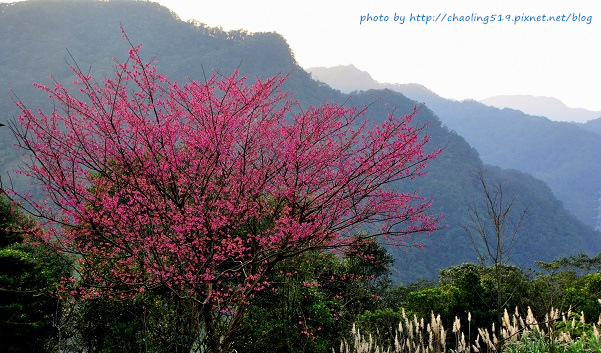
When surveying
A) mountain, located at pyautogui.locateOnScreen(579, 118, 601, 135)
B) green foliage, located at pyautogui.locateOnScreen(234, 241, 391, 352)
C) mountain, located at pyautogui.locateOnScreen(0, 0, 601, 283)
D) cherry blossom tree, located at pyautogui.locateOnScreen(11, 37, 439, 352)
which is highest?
mountain, located at pyautogui.locateOnScreen(579, 118, 601, 135)

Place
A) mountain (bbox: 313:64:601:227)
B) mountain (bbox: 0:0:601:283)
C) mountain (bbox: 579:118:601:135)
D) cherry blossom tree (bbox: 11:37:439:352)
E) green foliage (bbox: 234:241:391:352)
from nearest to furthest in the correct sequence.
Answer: cherry blossom tree (bbox: 11:37:439:352) < green foliage (bbox: 234:241:391:352) < mountain (bbox: 0:0:601:283) < mountain (bbox: 313:64:601:227) < mountain (bbox: 579:118:601:135)

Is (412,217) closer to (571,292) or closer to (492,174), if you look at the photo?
(571,292)

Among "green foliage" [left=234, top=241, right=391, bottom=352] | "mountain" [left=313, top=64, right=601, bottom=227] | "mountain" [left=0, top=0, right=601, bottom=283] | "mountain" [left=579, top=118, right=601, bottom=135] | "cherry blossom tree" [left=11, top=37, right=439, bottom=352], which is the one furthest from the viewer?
"mountain" [left=579, top=118, right=601, bottom=135]

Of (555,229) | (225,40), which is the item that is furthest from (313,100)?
(555,229)

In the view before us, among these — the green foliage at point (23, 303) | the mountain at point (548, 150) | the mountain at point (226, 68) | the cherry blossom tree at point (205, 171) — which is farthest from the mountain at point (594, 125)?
the green foliage at point (23, 303)

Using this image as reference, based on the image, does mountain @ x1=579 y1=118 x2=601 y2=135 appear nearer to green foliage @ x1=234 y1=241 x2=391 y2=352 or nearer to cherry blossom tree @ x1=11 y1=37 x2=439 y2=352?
green foliage @ x1=234 y1=241 x2=391 y2=352

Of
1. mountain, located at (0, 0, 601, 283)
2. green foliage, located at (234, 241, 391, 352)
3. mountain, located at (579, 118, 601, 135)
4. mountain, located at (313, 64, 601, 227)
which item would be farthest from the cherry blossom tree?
mountain, located at (579, 118, 601, 135)

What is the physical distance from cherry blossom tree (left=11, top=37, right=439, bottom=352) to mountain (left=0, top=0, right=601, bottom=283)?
64952 millimetres

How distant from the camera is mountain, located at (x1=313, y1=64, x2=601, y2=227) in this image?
142375 millimetres

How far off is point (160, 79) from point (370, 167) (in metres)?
2.74

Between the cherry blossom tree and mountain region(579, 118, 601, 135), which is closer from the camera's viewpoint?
the cherry blossom tree

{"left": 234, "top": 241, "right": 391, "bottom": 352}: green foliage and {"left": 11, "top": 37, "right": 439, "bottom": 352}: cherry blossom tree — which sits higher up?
{"left": 11, "top": 37, "right": 439, "bottom": 352}: cherry blossom tree

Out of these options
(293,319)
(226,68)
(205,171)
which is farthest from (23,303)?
(226,68)

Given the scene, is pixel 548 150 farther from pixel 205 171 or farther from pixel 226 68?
pixel 205 171
